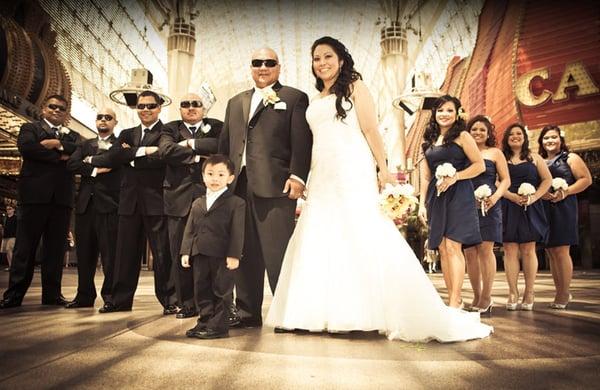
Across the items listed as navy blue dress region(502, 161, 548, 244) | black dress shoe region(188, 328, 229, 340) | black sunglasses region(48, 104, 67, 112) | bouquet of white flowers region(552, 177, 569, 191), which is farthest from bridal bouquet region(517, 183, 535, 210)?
black sunglasses region(48, 104, 67, 112)

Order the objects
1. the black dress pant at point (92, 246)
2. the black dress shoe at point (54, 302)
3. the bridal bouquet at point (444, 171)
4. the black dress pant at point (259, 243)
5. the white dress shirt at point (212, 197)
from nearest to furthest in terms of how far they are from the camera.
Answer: the white dress shirt at point (212, 197) → the black dress pant at point (259, 243) → the bridal bouquet at point (444, 171) → the black dress pant at point (92, 246) → the black dress shoe at point (54, 302)

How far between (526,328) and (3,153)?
1278cm

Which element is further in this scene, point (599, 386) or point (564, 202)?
point (564, 202)

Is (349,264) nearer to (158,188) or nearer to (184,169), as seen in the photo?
(184,169)

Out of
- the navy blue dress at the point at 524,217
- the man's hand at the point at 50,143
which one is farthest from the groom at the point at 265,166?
the navy blue dress at the point at 524,217

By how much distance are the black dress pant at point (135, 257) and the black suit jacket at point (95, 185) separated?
1.04ft

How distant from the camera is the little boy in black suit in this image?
2684mm

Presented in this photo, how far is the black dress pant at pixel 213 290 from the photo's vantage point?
2.69 metres

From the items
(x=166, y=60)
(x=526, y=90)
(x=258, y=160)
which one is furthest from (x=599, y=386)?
(x=166, y=60)

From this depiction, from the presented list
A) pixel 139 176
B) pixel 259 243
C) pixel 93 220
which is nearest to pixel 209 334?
pixel 259 243

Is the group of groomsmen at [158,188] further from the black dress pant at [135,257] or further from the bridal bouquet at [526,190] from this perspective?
the bridal bouquet at [526,190]

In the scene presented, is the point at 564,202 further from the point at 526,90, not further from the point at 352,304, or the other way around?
the point at 526,90

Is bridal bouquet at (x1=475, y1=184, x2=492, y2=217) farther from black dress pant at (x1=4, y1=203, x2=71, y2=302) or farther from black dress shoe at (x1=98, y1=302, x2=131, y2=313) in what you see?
black dress pant at (x1=4, y1=203, x2=71, y2=302)

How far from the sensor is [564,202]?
183 inches
